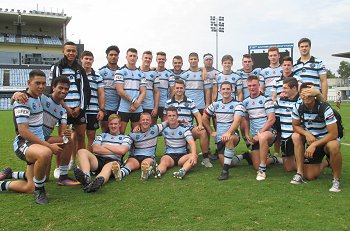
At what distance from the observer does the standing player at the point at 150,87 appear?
608cm

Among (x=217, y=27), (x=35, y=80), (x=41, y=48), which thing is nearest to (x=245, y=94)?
(x=35, y=80)

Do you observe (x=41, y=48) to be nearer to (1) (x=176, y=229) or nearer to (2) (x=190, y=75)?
(2) (x=190, y=75)

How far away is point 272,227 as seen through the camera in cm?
295

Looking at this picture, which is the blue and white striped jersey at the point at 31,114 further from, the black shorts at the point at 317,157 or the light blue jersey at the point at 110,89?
the black shorts at the point at 317,157

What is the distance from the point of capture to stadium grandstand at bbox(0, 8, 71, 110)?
3622 cm

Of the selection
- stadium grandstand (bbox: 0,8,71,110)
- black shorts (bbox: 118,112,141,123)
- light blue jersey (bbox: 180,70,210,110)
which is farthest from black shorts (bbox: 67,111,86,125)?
stadium grandstand (bbox: 0,8,71,110)

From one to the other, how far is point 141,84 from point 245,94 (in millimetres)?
1934

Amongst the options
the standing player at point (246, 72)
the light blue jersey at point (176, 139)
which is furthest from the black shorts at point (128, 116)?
the standing player at point (246, 72)

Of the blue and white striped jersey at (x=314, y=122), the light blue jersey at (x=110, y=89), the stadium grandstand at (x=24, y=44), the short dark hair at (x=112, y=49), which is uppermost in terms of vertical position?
the stadium grandstand at (x=24, y=44)

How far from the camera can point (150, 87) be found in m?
6.12

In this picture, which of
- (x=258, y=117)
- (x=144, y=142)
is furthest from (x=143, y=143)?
(x=258, y=117)

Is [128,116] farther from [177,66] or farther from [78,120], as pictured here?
[177,66]

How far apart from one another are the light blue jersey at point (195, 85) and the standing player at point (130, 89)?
0.93m

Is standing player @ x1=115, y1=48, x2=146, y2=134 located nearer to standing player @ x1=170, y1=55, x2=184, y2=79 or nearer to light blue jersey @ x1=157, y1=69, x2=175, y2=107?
light blue jersey @ x1=157, y1=69, x2=175, y2=107
